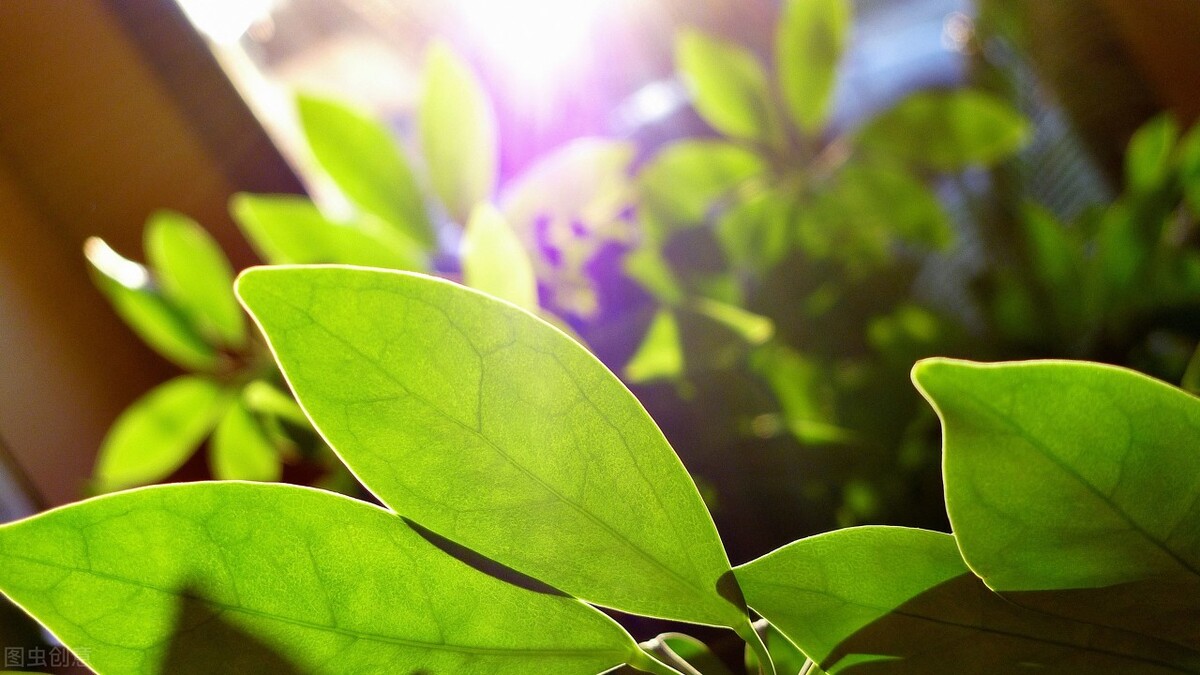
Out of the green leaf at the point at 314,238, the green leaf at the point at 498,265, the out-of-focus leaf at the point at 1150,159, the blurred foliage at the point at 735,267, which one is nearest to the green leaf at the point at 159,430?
the blurred foliage at the point at 735,267

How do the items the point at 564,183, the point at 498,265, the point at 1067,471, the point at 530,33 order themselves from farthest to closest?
the point at 530,33 < the point at 564,183 < the point at 498,265 < the point at 1067,471

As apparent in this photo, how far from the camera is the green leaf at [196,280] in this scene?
1.20 feet

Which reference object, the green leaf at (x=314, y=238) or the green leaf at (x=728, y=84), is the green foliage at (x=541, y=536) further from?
the green leaf at (x=728, y=84)

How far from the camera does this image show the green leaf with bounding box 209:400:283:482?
0.38 metres

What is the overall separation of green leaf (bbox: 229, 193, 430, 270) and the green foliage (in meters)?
0.16

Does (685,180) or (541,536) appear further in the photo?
(685,180)

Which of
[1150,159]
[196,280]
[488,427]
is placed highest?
[196,280]

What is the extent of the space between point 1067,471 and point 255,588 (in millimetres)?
114

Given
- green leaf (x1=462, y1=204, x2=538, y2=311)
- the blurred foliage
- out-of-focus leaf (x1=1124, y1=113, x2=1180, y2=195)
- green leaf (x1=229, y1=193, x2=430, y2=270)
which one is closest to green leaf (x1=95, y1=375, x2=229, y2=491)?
the blurred foliage

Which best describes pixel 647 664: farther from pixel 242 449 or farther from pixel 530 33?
pixel 530 33

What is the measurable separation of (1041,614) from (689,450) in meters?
0.18

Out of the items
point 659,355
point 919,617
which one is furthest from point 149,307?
point 919,617

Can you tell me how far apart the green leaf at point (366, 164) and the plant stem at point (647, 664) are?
0.23 meters

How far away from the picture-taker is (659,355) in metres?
0.28
